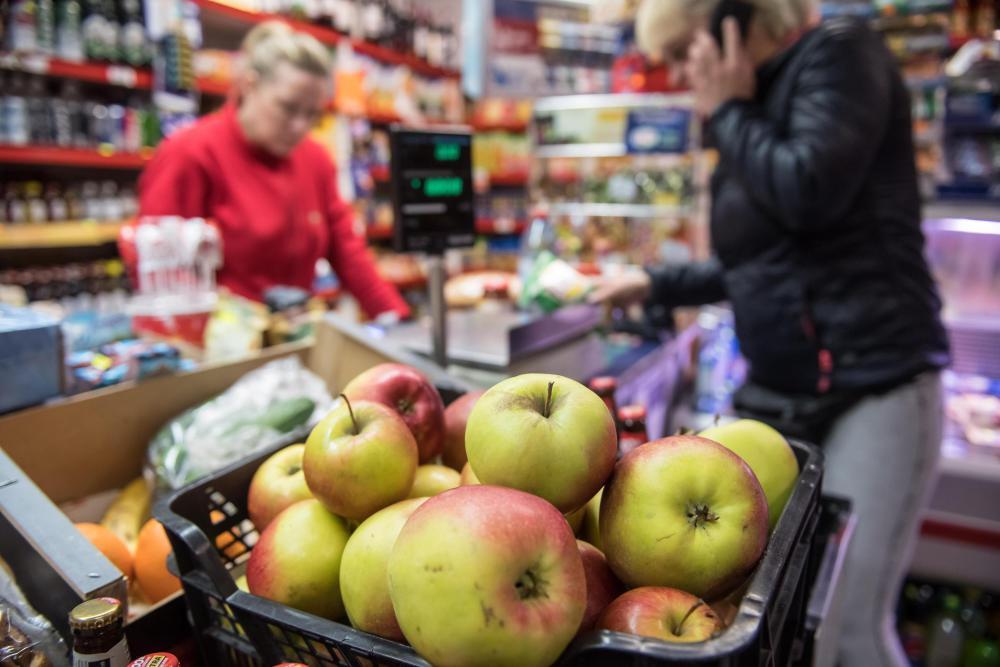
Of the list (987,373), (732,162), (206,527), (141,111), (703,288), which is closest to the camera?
(206,527)

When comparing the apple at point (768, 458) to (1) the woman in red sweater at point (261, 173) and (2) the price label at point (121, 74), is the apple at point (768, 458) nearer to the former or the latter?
(1) the woman in red sweater at point (261, 173)

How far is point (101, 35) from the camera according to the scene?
10.5ft

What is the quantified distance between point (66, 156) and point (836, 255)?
10.7 feet

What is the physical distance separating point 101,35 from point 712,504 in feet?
11.9

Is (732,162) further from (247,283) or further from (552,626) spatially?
(247,283)

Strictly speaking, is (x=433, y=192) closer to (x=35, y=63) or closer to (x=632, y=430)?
(x=632, y=430)

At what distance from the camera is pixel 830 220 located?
5.17 feet

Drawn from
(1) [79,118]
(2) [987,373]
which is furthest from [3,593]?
(2) [987,373]

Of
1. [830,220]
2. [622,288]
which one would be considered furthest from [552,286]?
[830,220]

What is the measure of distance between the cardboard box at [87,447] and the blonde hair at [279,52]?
1.47 meters

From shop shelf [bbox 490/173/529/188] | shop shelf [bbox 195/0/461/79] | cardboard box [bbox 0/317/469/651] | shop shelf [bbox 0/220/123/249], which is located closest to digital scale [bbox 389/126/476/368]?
cardboard box [bbox 0/317/469/651]

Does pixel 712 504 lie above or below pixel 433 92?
below

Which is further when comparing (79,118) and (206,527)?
(79,118)

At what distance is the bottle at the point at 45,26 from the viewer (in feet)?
9.72
